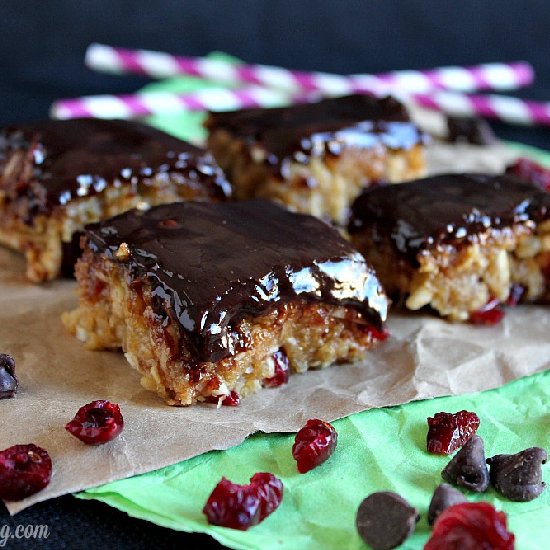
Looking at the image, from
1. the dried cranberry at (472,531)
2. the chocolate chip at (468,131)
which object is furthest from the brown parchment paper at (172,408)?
the chocolate chip at (468,131)

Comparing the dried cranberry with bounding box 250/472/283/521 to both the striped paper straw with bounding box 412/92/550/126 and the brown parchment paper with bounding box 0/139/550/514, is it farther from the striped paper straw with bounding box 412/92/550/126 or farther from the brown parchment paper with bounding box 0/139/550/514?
the striped paper straw with bounding box 412/92/550/126

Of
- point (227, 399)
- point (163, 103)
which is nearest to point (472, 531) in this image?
point (227, 399)

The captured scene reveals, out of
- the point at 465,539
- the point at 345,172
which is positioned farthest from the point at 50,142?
the point at 465,539

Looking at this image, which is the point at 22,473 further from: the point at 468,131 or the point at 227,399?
the point at 468,131

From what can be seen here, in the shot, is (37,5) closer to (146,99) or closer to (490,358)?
(146,99)

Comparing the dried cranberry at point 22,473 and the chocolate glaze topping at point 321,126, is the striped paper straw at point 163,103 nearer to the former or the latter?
the chocolate glaze topping at point 321,126
